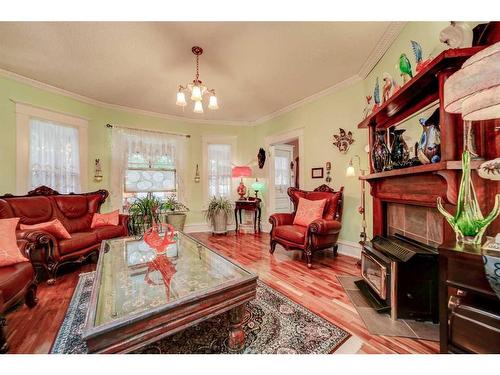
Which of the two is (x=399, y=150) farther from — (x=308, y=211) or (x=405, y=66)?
(x=308, y=211)

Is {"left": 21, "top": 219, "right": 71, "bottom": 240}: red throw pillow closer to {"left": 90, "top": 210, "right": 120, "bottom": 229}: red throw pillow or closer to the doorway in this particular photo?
{"left": 90, "top": 210, "right": 120, "bottom": 229}: red throw pillow

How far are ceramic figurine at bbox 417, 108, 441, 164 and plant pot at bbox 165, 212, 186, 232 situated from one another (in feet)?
13.4

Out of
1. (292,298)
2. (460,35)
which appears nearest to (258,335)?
(292,298)

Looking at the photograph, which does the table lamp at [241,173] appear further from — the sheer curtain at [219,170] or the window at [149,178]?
the window at [149,178]

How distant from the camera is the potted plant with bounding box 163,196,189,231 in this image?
14.1 feet

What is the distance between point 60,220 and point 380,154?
410 cm

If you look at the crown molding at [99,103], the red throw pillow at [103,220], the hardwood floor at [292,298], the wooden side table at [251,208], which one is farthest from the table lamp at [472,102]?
the crown molding at [99,103]

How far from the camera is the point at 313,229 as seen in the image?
2570 millimetres

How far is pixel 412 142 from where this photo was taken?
1.84 meters

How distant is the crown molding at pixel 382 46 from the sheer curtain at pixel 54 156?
4.70 metres
